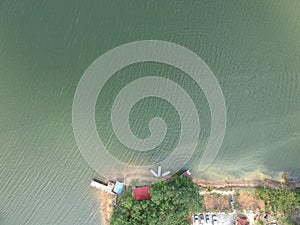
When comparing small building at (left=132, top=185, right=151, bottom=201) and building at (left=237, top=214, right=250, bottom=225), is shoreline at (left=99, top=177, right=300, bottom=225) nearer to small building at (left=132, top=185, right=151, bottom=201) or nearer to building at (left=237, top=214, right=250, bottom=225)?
small building at (left=132, top=185, right=151, bottom=201)

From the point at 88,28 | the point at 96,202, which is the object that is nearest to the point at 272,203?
the point at 96,202

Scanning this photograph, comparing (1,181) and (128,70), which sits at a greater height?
(128,70)

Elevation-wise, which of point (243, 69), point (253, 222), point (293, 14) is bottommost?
point (253, 222)

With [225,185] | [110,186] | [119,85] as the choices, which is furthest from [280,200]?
[119,85]

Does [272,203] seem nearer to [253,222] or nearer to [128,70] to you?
[253,222]

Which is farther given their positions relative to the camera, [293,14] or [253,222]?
[293,14]

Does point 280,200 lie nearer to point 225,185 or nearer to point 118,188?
point 225,185

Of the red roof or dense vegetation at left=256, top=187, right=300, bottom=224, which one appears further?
the red roof

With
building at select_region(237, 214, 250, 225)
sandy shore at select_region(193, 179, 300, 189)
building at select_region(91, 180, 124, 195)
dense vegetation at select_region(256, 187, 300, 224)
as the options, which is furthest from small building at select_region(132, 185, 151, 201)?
dense vegetation at select_region(256, 187, 300, 224)
